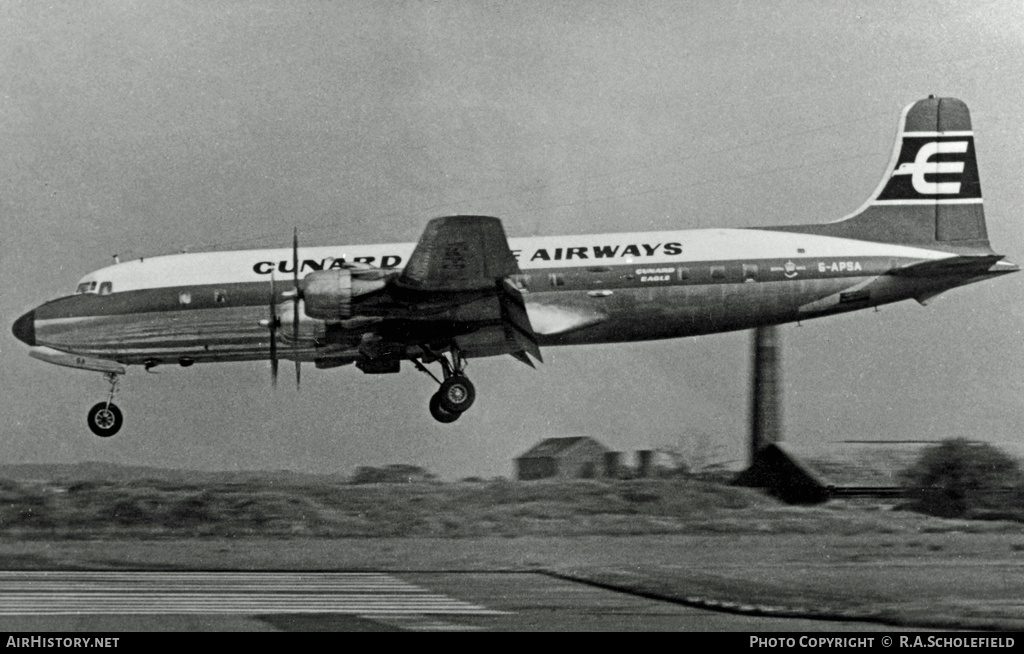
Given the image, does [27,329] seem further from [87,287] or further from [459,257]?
[459,257]

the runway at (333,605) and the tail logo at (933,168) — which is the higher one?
the tail logo at (933,168)

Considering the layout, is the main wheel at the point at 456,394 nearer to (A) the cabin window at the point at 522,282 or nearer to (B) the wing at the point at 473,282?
(B) the wing at the point at 473,282

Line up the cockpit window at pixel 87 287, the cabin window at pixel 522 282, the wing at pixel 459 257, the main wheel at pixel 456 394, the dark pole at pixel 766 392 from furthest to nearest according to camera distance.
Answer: the dark pole at pixel 766 392
the cockpit window at pixel 87 287
the cabin window at pixel 522 282
the main wheel at pixel 456 394
the wing at pixel 459 257

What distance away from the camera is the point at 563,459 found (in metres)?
41.8

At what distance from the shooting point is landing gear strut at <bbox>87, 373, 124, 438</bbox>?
969 inches

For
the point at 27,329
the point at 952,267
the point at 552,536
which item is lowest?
the point at 552,536

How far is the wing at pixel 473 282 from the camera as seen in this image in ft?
70.2

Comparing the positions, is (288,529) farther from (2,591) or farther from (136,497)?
(2,591)

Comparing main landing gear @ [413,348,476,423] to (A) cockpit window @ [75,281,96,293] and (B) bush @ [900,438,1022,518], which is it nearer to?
(A) cockpit window @ [75,281,96,293]

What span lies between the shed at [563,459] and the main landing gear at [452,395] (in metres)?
16.1

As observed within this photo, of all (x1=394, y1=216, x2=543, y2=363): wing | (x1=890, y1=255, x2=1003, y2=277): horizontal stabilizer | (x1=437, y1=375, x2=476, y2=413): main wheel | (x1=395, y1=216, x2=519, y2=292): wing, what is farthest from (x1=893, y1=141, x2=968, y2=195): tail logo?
(x1=437, y1=375, x2=476, y2=413): main wheel

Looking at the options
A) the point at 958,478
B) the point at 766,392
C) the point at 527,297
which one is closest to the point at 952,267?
Result: the point at 527,297

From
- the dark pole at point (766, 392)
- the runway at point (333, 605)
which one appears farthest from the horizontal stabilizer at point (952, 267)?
the dark pole at point (766, 392)

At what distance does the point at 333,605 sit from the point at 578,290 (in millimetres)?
9220
